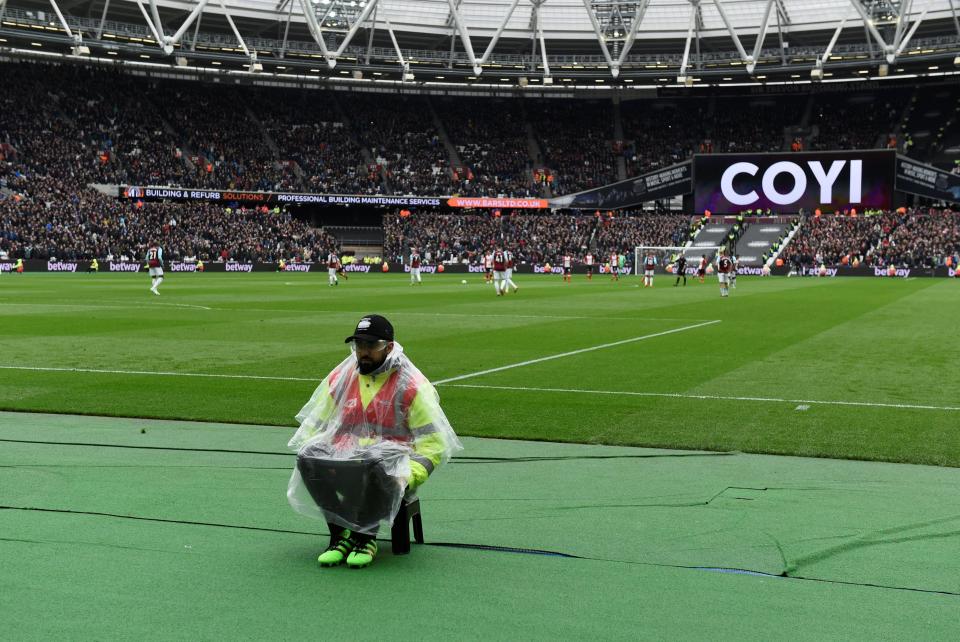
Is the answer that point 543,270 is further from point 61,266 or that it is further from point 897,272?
point 61,266

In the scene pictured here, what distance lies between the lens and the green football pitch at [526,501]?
513cm

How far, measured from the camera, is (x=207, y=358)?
17.8 m

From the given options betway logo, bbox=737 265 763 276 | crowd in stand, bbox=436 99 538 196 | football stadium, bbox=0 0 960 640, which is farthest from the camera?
crowd in stand, bbox=436 99 538 196

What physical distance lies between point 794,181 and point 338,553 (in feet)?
263

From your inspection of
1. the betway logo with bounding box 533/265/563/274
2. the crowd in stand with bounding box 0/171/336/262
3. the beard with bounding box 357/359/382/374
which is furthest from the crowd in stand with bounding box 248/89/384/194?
the beard with bounding box 357/359/382/374

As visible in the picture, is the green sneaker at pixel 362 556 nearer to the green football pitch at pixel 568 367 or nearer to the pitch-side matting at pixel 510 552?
the pitch-side matting at pixel 510 552

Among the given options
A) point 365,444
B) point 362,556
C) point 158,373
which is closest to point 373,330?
point 365,444

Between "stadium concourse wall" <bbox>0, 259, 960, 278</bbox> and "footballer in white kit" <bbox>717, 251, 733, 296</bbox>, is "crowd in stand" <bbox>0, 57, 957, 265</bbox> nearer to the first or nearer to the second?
"stadium concourse wall" <bbox>0, 259, 960, 278</bbox>

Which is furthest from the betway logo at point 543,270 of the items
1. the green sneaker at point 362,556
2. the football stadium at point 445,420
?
the green sneaker at point 362,556

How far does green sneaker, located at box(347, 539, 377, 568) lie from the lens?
5.88 m

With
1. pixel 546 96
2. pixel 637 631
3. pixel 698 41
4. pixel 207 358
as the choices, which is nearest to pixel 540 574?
pixel 637 631

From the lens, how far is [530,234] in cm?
8238

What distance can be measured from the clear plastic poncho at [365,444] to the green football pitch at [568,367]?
4.50 meters

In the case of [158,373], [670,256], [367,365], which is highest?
[670,256]
